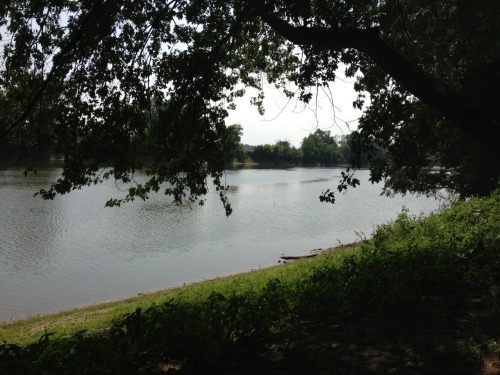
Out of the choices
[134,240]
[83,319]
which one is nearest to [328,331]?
[83,319]

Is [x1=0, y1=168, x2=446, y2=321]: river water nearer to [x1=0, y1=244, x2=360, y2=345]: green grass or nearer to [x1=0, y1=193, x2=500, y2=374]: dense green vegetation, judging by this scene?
[x1=0, y1=244, x2=360, y2=345]: green grass

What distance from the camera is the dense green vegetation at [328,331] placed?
371cm

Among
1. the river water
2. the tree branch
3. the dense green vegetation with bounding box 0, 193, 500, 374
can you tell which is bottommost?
the river water

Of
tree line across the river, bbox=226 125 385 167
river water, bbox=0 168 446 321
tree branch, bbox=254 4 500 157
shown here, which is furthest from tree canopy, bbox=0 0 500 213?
tree line across the river, bbox=226 125 385 167

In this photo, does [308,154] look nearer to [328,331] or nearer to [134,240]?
[134,240]

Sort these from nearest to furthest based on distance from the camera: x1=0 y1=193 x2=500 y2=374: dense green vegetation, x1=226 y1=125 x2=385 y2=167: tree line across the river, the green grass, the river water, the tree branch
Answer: x1=0 y1=193 x2=500 y2=374: dense green vegetation, the tree branch, the green grass, the river water, x1=226 y1=125 x2=385 y2=167: tree line across the river

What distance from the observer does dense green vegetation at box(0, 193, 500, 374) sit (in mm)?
3705

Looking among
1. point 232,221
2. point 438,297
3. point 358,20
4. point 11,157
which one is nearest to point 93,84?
point 358,20

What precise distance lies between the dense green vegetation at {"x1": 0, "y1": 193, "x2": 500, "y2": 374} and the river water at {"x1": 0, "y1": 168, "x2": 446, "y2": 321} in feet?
31.9

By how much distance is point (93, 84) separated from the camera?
24.8 feet

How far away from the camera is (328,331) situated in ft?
15.6

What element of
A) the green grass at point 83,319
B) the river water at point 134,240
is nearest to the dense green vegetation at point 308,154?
the river water at point 134,240

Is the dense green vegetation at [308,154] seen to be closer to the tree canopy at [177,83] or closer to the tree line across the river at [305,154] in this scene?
the tree line across the river at [305,154]

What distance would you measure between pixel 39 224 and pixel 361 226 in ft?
60.7
